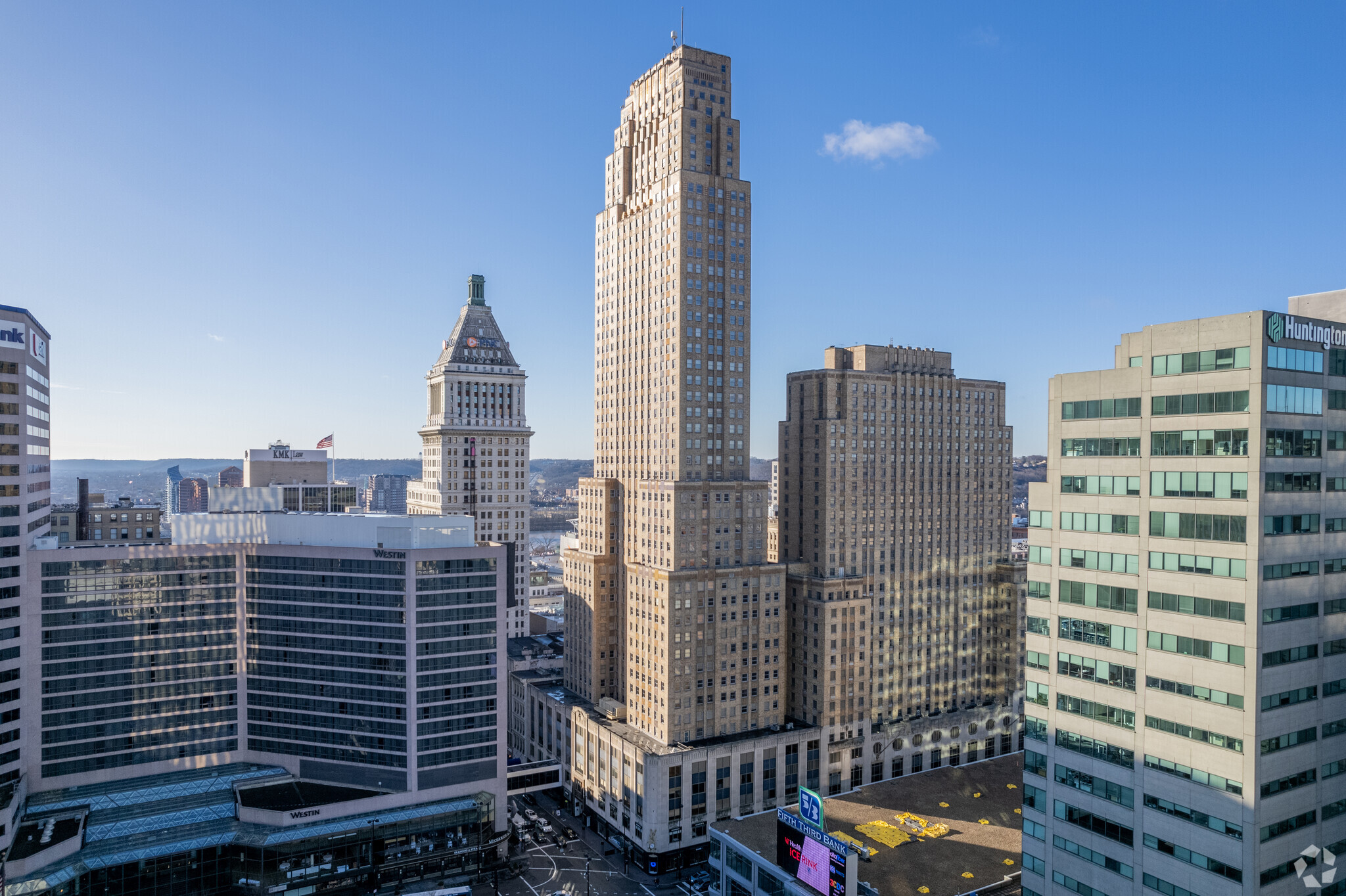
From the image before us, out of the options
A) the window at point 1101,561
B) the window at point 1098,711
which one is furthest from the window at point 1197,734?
the window at point 1101,561

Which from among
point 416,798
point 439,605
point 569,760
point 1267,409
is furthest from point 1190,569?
point 569,760

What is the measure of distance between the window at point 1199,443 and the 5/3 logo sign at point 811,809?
206 feet

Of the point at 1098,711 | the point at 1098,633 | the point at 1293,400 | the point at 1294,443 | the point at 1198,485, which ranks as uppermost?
the point at 1293,400

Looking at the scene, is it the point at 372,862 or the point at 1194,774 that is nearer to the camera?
the point at 1194,774

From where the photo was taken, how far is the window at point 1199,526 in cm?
6831

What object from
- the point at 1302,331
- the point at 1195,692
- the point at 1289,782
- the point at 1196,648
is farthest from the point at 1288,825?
the point at 1302,331

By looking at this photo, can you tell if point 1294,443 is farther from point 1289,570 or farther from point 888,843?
point 888,843

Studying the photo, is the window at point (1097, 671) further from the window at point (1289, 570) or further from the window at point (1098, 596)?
the window at point (1289, 570)

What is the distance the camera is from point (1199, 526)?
7106 centimetres

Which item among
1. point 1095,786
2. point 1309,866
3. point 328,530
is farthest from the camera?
point 328,530

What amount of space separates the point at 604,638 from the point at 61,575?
95.4 metres

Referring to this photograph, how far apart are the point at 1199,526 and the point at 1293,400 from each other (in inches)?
507

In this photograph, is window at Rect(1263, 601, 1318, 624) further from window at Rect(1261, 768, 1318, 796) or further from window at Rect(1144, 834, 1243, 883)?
window at Rect(1144, 834, 1243, 883)

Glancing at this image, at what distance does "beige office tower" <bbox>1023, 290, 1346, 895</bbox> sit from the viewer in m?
67.1
